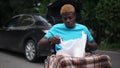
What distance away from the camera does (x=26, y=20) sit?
10633 millimetres

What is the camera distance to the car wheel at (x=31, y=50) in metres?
9.79

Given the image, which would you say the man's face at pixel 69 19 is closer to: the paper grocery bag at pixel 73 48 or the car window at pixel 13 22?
the paper grocery bag at pixel 73 48

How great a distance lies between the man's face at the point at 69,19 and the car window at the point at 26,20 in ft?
21.6

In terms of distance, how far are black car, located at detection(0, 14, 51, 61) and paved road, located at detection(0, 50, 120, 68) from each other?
0.87ft

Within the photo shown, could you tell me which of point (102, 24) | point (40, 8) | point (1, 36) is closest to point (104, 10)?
point (102, 24)

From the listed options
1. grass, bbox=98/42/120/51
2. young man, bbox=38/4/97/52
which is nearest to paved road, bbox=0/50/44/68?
grass, bbox=98/42/120/51

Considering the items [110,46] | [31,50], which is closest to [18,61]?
[31,50]

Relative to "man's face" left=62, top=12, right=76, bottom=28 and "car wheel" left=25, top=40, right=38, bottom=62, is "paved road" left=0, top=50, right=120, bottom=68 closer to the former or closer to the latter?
"car wheel" left=25, top=40, right=38, bottom=62

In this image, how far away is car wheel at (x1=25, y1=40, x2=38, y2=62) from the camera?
9788mm

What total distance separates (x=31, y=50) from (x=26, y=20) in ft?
3.95

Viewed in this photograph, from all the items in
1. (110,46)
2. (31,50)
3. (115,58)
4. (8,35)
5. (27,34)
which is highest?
(27,34)

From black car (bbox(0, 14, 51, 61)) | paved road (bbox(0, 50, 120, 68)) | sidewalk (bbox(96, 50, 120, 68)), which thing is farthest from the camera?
black car (bbox(0, 14, 51, 61))

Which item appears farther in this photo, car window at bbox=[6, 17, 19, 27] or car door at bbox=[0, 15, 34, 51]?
car window at bbox=[6, 17, 19, 27]

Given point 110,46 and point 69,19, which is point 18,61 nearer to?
point 110,46
